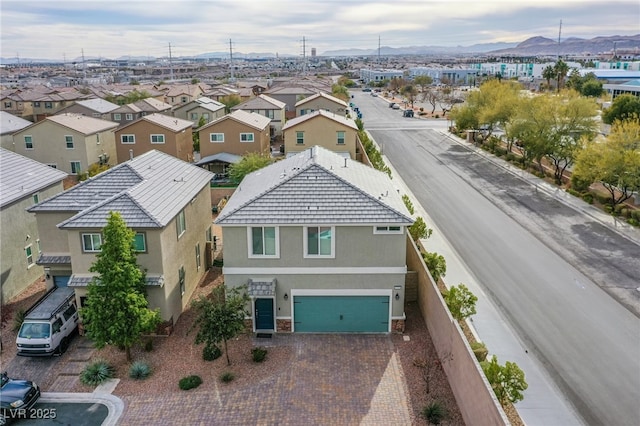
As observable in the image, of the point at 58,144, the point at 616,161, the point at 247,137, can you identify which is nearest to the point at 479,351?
the point at 616,161

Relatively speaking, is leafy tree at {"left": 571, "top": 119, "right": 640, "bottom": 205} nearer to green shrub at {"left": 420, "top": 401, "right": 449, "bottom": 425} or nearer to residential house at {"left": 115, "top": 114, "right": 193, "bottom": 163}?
green shrub at {"left": 420, "top": 401, "right": 449, "bottom": 425}

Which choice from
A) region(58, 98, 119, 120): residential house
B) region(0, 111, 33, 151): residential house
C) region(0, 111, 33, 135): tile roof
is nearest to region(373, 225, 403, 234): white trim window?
region(0, 111, 33, 151): residential house

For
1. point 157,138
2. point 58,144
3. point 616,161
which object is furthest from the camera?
point 157,138

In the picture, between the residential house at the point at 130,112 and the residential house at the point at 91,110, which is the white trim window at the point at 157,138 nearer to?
the residential house at the point at 130,112

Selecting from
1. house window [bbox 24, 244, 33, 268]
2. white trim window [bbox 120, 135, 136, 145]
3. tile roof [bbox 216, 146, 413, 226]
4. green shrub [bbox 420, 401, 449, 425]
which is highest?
tile roof [bbox 216, 146, 413, 226]

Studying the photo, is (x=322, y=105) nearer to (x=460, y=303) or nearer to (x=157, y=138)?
(x=157, y=138)

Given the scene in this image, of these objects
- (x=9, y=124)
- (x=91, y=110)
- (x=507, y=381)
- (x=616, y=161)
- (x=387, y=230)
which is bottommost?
(x=507, y=381)

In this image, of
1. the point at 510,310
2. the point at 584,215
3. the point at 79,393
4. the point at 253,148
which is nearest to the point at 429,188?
the point at 584,215
